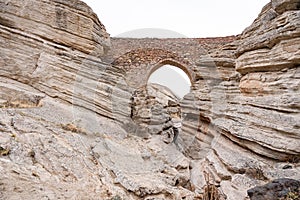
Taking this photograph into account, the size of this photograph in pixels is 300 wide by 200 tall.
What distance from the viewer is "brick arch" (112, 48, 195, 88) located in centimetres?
1684

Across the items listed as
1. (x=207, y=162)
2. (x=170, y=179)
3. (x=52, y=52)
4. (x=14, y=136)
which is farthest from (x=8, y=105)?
(x=207, y=162)

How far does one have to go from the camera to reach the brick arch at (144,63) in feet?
55.3

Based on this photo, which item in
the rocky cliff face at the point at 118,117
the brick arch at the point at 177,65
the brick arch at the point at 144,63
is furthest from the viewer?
the brick arch at the point at 177,65

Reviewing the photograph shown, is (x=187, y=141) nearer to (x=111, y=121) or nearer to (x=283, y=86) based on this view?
(x=111, y=121)

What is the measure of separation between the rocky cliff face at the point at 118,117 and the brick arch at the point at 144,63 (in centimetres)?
775

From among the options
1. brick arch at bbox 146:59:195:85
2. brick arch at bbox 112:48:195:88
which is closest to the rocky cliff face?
brick arch at bbox 112:48:195:88

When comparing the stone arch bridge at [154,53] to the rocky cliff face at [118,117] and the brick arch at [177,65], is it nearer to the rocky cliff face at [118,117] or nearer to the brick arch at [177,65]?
the brick arch at [177,65]

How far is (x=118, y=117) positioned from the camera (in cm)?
756

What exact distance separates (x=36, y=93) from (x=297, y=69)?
6284 mm

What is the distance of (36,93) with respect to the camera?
6.45m

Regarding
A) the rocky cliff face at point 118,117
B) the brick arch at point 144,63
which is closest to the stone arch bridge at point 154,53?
the brick arch at point 144,63

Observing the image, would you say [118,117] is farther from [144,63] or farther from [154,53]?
[154,53]

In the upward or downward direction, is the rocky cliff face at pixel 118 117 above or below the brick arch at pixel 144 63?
below

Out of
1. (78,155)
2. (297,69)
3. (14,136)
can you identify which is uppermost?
(297,69)
